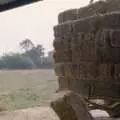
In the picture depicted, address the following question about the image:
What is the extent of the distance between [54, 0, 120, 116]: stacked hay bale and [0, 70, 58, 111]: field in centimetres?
803

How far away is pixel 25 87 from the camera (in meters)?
17.9

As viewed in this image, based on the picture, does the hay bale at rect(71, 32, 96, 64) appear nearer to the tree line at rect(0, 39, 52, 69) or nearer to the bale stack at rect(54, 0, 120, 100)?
the bale stack at rect(54, 0, 120, 100)

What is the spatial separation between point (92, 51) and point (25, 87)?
1295cm

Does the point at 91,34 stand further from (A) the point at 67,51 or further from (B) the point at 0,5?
(B) the point at 0,5

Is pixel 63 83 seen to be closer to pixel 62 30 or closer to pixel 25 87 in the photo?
pixel 62 30

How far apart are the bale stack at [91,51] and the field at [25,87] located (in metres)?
8.03

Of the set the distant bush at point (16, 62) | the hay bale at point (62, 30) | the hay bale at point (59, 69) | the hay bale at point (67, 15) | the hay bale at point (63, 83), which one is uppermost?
the hay bale at point (67, 15)

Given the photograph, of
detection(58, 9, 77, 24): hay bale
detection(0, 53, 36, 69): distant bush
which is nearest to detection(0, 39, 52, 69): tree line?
detection(0, 53, 36, 69): distant bush

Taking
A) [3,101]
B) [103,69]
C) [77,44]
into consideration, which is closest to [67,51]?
[77,44]

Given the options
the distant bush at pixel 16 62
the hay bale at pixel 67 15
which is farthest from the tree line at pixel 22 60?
the hay bale at pixel 67 15

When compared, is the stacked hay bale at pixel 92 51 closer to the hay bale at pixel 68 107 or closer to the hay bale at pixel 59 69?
the hay bale at pixel 59 69

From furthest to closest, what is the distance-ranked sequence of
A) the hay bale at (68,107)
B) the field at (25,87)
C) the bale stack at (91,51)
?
the field at (25,87), the bale stack at (91,51), the hay bale at (68,107)

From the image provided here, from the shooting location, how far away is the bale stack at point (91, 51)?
5.05 meters

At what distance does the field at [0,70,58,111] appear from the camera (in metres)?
14.9
